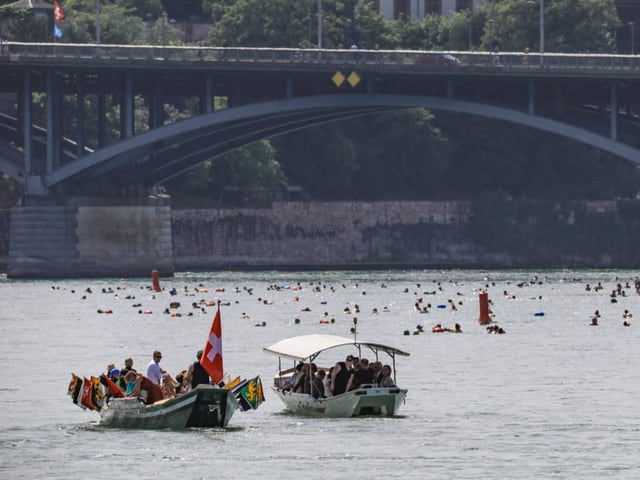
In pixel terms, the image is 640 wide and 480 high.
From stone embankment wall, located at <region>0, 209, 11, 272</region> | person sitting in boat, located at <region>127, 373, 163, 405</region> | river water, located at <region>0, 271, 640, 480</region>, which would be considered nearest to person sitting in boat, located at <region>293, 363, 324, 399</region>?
river water, located at <region>0, 271, 640, 480</region>

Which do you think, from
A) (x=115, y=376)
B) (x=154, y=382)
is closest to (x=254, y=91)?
(x=115, y=376)

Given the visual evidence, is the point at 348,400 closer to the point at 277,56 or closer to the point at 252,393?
the point at 252,393

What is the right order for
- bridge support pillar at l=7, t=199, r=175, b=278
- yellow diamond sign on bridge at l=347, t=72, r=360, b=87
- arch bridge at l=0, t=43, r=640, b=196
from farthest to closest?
bridge support pillar at l=7, t=199, r=175, b=278
yellow diamond sign on bridge at l=347, t=72, r=360, b=87
arch bridge at l=0, t=43, r=640, b=196

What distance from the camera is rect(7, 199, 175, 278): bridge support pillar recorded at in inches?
6471

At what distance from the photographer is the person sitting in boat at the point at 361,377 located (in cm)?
7275

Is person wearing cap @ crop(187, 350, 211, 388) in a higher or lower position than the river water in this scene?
higher

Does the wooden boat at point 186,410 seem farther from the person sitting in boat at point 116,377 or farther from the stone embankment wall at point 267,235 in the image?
the stone embankment wall at point 267,235

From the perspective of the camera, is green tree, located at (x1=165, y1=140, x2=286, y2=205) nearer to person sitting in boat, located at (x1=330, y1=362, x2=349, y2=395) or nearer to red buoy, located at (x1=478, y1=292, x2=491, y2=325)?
red buoy, located at (x1=478, y1=292, x2=491, y2=325)

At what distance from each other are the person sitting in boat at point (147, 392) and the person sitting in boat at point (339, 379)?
5972mm

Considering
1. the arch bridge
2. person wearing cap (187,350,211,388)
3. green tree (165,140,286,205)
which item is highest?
the arch bridge

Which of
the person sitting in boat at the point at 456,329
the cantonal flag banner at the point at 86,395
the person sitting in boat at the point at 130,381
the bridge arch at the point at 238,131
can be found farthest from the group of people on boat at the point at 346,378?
the bridge arch at the point at 238,131

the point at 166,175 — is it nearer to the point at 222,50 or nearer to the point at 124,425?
the point at 222,50

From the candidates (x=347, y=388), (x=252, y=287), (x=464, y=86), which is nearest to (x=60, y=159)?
(x=252, y=287)

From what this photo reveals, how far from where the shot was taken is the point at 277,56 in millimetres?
159625
